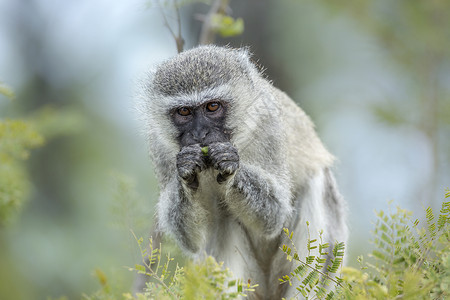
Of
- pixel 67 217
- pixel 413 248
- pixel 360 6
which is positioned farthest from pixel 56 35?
pixel 413 248

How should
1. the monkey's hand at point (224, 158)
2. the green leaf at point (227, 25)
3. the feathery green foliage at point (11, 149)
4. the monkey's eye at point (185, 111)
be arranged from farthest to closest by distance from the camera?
the green leaf at point (227, 25) < the monkey's eye at point (185, 111) < the feathery green foliage at point (11, 149) < the monkey's hand at point (224, 158)

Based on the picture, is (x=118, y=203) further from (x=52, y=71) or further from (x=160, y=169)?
(x=52, y=71)

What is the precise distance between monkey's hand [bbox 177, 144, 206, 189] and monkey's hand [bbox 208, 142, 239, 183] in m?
0.09

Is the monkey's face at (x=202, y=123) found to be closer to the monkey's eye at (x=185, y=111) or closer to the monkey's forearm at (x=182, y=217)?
the monkey's eye at (x=185, y=111)

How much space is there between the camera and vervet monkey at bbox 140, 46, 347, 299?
4434 mm

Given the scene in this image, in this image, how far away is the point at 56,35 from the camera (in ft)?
49.1

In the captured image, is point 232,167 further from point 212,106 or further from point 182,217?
point 182,217

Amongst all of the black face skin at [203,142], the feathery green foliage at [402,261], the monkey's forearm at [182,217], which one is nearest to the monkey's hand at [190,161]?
the black face skin at [203,142]

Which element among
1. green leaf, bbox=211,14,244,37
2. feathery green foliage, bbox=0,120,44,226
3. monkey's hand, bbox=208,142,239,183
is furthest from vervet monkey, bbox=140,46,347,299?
feathery green foliage, bbox=0,120,44,226

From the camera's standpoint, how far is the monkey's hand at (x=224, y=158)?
13.4 ft

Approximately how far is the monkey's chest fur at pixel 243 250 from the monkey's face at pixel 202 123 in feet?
2.25

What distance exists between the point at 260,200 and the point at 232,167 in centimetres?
70

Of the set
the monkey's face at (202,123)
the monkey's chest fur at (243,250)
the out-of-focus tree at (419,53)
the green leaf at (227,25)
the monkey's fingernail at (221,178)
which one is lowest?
the monkey's chest fur at (243,250)

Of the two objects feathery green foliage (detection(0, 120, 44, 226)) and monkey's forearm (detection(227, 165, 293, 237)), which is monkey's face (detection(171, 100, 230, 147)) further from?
feathery green foliage (detection(0, 120, 44, 226))
